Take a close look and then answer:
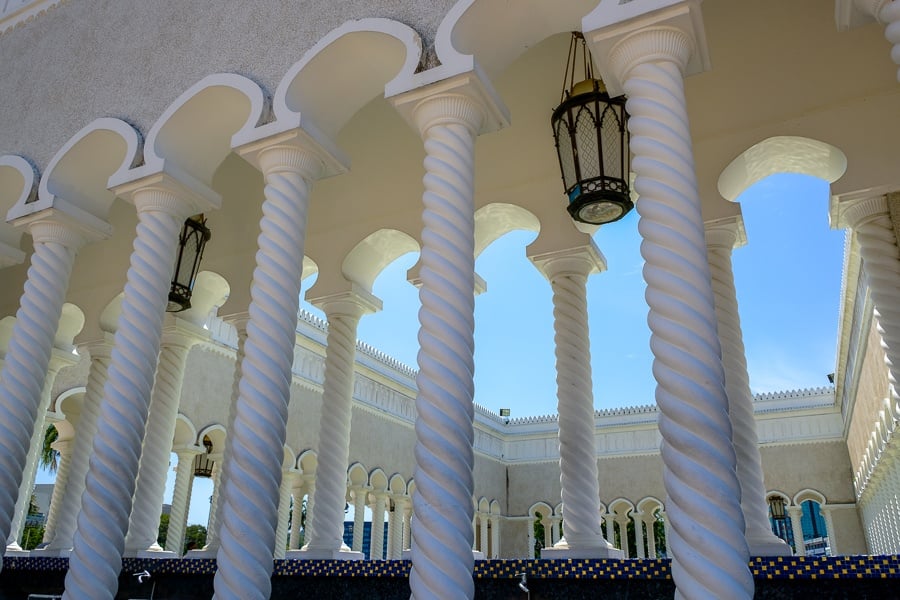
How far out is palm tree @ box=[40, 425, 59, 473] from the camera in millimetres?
26745

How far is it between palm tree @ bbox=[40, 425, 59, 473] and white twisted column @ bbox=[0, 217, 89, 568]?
21015 millimetres

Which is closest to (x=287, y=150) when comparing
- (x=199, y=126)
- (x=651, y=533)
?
(x=199, y=126)

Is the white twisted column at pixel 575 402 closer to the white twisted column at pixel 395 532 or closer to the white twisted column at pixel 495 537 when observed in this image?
the white twisted column at pixel 395 532

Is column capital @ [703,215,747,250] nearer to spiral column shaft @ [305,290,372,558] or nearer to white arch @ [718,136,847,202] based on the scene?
white arch @ [718,136,847,202]

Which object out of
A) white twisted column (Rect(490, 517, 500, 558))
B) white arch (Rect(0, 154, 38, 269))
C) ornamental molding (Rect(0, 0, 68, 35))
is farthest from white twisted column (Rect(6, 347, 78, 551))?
white twisted column (Rect(490, 517, 500, 558))

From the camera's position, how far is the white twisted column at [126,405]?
6431 millimetres

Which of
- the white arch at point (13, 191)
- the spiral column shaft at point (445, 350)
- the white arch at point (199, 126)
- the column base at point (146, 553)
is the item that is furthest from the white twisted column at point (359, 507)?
the spiral column shaft at point (445, 350)

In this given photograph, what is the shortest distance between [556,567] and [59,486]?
39.0ft

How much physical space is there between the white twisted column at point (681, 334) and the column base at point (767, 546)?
9.73 ft

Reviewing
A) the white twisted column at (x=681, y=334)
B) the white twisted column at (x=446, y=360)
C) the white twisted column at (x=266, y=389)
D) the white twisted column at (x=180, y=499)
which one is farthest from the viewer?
the white twisted column at (x=180, y=499)

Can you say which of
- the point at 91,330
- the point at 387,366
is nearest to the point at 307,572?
the point at 91,330

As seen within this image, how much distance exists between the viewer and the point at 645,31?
17.8ft

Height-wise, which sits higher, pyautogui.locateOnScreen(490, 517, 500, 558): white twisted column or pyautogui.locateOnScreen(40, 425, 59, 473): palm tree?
pyautogui.locateOnScreen(40, 425, 59, 473): palm tree

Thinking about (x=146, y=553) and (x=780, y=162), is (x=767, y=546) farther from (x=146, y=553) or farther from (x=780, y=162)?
(x=146, y=553)
